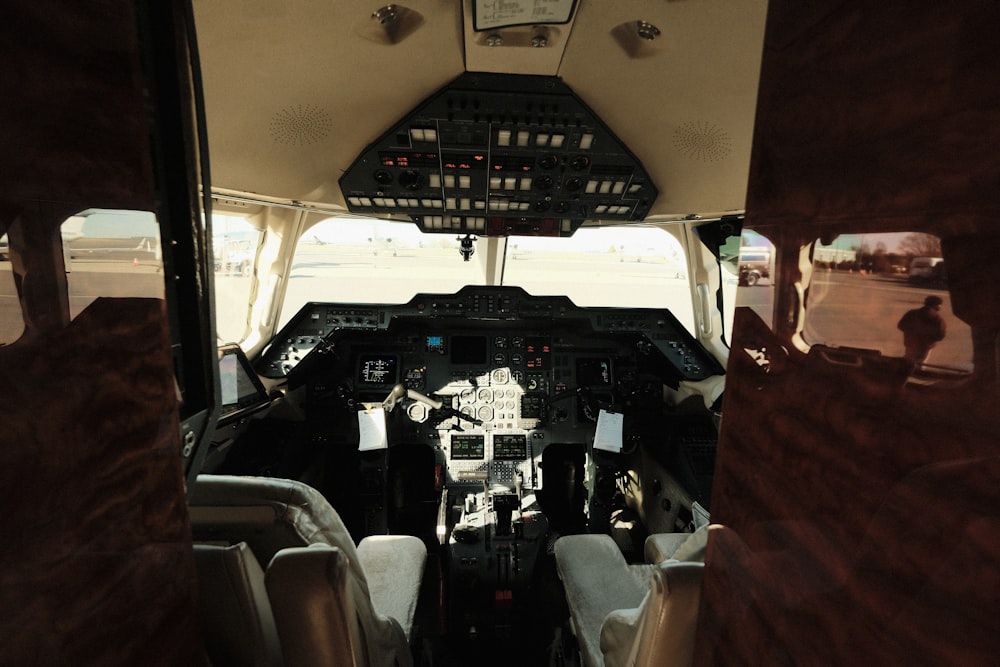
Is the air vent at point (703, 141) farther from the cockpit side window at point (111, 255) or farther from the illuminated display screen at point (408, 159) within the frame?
the cockpit side window at point (111, 255)

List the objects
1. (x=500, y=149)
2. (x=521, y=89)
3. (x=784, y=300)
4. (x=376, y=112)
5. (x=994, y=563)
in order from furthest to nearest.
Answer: (x=500, y=149) → (x=376, y=112) → (x=521, y=89) → (x=784, y=300) → (x=994, y=563)

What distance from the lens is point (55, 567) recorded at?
585 mm

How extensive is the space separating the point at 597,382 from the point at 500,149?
2199 mm

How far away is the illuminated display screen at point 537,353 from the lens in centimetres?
373

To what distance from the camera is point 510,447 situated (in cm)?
360

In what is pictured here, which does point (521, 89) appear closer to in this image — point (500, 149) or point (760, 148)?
point (500, 149)

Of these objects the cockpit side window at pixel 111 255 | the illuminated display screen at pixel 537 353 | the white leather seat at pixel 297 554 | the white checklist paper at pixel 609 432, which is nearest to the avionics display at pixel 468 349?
the illuminated display screen at pixel 537 353

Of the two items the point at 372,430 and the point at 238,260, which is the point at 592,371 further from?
the point at 238,260

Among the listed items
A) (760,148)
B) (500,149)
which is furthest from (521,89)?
(760,148)

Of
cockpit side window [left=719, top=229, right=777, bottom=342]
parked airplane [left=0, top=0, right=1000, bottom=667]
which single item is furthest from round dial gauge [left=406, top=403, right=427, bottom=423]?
cockpit side window [left=719, top=229, right=777, bottom=342]

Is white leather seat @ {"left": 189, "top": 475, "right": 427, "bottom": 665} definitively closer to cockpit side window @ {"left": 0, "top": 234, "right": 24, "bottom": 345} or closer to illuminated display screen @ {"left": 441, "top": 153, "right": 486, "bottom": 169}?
cockpit side window @ {"left": 0, "top": 234, "right": 24, "bottom": 345}

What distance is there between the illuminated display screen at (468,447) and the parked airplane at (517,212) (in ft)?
3.39

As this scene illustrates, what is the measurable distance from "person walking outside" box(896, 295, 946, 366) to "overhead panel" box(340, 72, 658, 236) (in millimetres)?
1406

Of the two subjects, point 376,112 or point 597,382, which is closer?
point 376,112
